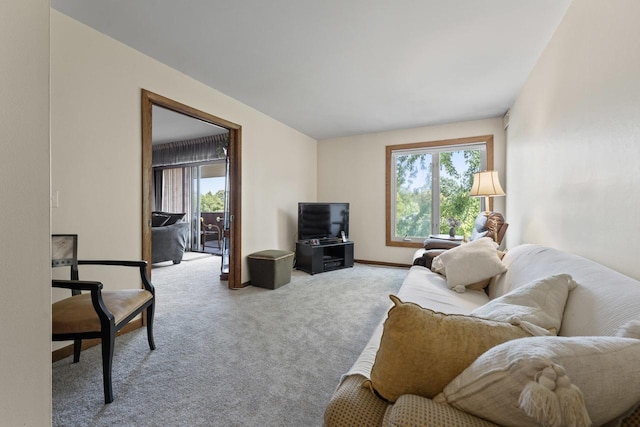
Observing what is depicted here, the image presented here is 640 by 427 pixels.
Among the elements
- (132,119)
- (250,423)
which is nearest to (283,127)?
(132,119)

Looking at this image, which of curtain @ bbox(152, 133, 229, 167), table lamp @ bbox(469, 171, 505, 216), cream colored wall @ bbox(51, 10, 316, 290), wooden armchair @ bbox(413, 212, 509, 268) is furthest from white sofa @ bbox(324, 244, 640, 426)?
curtain @ bbox(152, 133, 229, 167)

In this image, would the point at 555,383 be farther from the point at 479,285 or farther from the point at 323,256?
the point at 323,256

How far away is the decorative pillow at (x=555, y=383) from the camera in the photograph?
447 mm

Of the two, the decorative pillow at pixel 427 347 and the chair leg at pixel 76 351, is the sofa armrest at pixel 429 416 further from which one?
the chair leg at pixel 76 351

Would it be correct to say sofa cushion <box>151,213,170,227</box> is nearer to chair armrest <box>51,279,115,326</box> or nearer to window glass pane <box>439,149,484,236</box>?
chair armrest <box>51,279,115,326</box>

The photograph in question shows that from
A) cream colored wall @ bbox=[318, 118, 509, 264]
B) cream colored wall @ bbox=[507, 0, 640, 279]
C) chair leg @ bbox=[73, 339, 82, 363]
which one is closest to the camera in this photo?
cream colored wall @ bbox=[507, 0, 640, 279]

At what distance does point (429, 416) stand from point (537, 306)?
67cm

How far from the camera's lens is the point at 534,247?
1.84 m

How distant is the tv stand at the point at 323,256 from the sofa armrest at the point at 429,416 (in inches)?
145

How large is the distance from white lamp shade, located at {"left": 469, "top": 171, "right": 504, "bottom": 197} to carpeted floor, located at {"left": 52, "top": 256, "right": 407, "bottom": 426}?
174 centimetres

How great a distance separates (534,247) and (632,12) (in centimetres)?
130

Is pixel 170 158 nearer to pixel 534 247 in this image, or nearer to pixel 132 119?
pixel 132 119

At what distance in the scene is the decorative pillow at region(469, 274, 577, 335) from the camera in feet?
2.68

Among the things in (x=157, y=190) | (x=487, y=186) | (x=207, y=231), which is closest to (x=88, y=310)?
(x=487, y=186)
